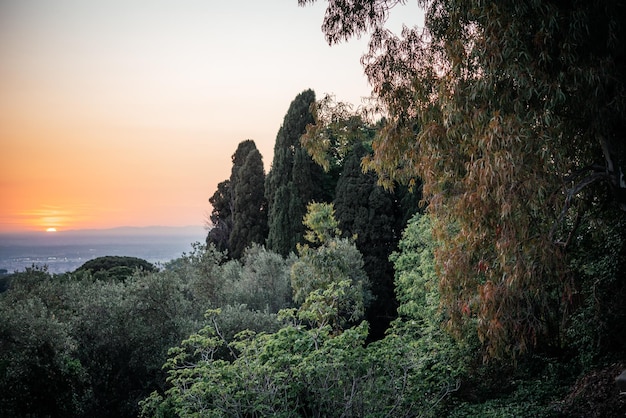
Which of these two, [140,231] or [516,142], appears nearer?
[516,142]

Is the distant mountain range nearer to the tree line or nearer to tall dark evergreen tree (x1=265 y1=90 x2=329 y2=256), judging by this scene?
the tree line

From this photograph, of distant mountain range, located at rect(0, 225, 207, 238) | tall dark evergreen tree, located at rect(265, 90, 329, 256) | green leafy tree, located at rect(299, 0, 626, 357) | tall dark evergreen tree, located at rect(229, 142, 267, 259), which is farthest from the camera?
tall dark evergreen tree, located at rect(229, 142, 267, 259)

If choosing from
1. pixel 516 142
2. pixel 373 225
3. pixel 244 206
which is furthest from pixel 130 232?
pixel 516 142

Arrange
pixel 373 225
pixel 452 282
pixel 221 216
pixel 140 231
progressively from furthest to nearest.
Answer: pixel 221 216
pixel 373 225
pixel 140 231
pixel 452 282

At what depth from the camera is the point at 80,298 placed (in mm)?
9875

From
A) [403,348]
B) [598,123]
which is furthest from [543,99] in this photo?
[403,348]

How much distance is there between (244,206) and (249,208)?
0.97 feet

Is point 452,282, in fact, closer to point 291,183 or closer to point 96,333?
point 96,333

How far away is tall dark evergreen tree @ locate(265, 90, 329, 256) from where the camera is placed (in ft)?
67.0

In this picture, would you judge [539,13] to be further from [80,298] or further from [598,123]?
[80,298]

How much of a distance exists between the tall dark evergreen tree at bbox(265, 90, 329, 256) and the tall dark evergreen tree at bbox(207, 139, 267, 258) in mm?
1087

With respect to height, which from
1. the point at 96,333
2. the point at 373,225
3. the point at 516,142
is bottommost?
the point at 96,333

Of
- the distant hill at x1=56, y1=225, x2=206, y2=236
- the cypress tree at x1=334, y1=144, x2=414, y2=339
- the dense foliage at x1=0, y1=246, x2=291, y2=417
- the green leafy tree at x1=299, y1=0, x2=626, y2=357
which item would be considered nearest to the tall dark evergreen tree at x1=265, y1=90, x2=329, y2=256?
the cypress tree at x1=334, y1=144, x2=414, y2=339

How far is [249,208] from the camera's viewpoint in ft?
74.4
